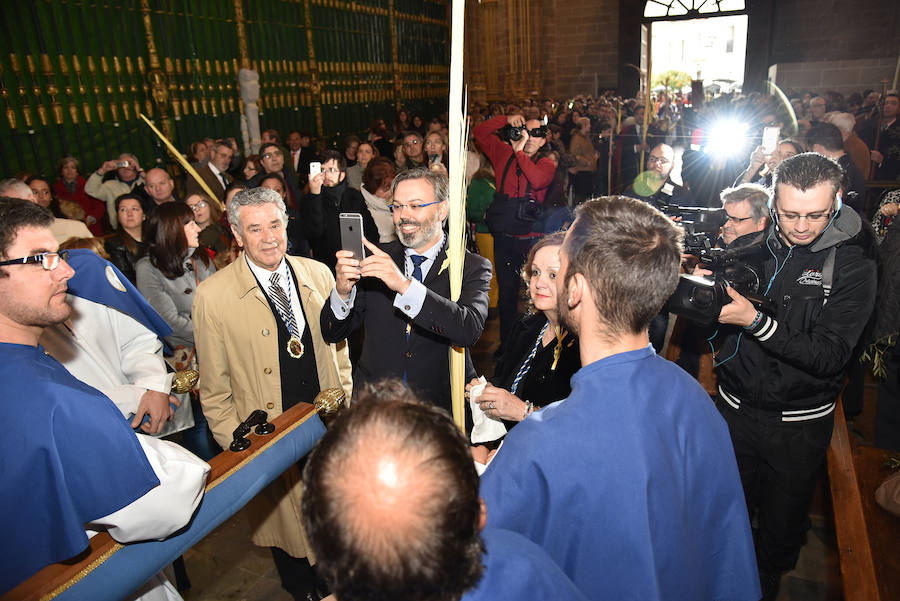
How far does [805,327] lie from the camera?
210 cm

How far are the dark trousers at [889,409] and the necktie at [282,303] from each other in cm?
296

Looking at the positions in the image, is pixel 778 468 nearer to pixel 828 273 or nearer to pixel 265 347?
pixel 828 273

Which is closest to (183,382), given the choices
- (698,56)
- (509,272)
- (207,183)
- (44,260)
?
(44,260)

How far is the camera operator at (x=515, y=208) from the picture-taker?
4742 millimetres

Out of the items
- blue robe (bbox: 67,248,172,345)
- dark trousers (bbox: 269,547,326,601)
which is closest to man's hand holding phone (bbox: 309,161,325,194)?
blue robe (bbox: 67,248,172,345)

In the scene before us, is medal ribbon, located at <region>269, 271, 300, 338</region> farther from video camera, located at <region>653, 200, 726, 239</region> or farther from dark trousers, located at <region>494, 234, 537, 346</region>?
dark trousers, located at <region>494, 234, 537, 346</region>

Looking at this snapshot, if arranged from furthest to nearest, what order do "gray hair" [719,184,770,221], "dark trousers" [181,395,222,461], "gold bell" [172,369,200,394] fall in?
"dark trousers" [181,395,222,461]
"gray hair" [719,184,770,221]
"gold bell" [172,369,200,394]

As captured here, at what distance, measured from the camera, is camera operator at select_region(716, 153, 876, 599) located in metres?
1.98

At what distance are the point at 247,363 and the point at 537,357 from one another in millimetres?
1203

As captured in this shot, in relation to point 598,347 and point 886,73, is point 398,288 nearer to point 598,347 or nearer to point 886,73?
point 598,347

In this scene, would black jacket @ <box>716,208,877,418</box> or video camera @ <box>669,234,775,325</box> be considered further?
black jacket @ <box>716,208,877,418</box>

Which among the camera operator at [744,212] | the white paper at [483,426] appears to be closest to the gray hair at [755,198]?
the camera operator at [744,212]

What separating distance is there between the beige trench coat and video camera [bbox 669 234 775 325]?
5.06 ft

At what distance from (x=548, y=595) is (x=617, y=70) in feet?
64.4
